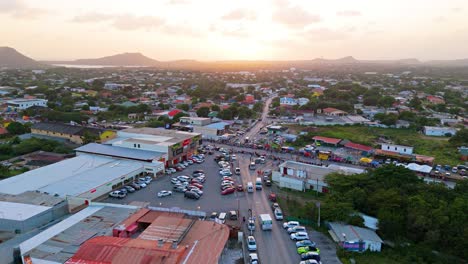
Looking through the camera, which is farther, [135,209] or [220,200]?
[220,200]

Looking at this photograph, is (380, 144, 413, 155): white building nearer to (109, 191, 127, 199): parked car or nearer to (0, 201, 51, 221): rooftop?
(109, 191, 127, 199): parked car

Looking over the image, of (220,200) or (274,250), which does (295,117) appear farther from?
(274,250)

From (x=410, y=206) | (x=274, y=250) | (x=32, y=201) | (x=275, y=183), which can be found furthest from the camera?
(x=275, y=183)

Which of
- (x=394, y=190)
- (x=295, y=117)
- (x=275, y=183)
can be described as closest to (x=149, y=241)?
(x=275, y=183)

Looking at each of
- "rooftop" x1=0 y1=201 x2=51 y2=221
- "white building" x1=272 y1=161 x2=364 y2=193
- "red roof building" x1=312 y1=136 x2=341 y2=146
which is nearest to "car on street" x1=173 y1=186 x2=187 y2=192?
"white building" x1=272 y1=161 x2=364 y2=193

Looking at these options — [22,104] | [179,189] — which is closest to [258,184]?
[179,189]

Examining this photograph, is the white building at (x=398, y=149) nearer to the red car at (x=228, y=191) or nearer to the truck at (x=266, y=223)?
the red car at (x=228, y=191)

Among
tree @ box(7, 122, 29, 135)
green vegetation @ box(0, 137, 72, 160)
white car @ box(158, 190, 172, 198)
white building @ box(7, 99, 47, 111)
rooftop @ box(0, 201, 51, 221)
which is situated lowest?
white car @ box(158, 190, 172, 198)
